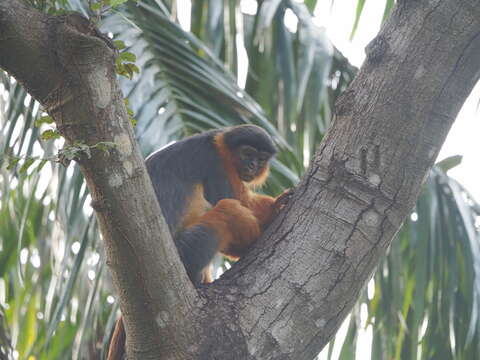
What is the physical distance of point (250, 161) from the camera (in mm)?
4180

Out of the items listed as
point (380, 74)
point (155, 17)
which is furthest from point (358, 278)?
point (155, 17)

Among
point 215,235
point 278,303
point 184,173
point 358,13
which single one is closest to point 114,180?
point 278,303

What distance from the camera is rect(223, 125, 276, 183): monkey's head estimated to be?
4.14 meters

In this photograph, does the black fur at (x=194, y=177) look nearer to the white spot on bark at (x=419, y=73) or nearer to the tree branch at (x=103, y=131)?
the tree branch at (x=103, y=131)

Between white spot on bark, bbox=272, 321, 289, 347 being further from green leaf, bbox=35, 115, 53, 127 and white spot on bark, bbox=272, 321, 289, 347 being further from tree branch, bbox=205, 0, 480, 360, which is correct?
green leaf, bbox=35, 115, 53, 127

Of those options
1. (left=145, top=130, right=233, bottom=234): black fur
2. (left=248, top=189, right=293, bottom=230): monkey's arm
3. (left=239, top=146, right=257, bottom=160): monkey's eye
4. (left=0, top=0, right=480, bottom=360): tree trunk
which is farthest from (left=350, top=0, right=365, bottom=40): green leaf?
(left=0, top=0, right=480, bottom=360): tree trunk

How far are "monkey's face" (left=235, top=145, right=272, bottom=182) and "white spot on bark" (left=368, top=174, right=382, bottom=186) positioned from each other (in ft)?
5.58

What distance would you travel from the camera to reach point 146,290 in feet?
7.07

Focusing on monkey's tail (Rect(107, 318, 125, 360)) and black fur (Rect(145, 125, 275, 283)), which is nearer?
monkey's tail (Rect(107, 318, 125, 360))

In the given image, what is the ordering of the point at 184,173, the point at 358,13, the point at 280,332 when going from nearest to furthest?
the point at 280,332 < the point at 184,173 < the point at 358,13

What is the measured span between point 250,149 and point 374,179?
1.76 meters

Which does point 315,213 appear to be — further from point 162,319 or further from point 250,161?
point 250,161

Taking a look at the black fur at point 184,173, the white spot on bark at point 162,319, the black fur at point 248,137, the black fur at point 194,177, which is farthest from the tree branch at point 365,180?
the black fur at point 248,137

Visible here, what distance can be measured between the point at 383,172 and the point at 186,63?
1.91 m
